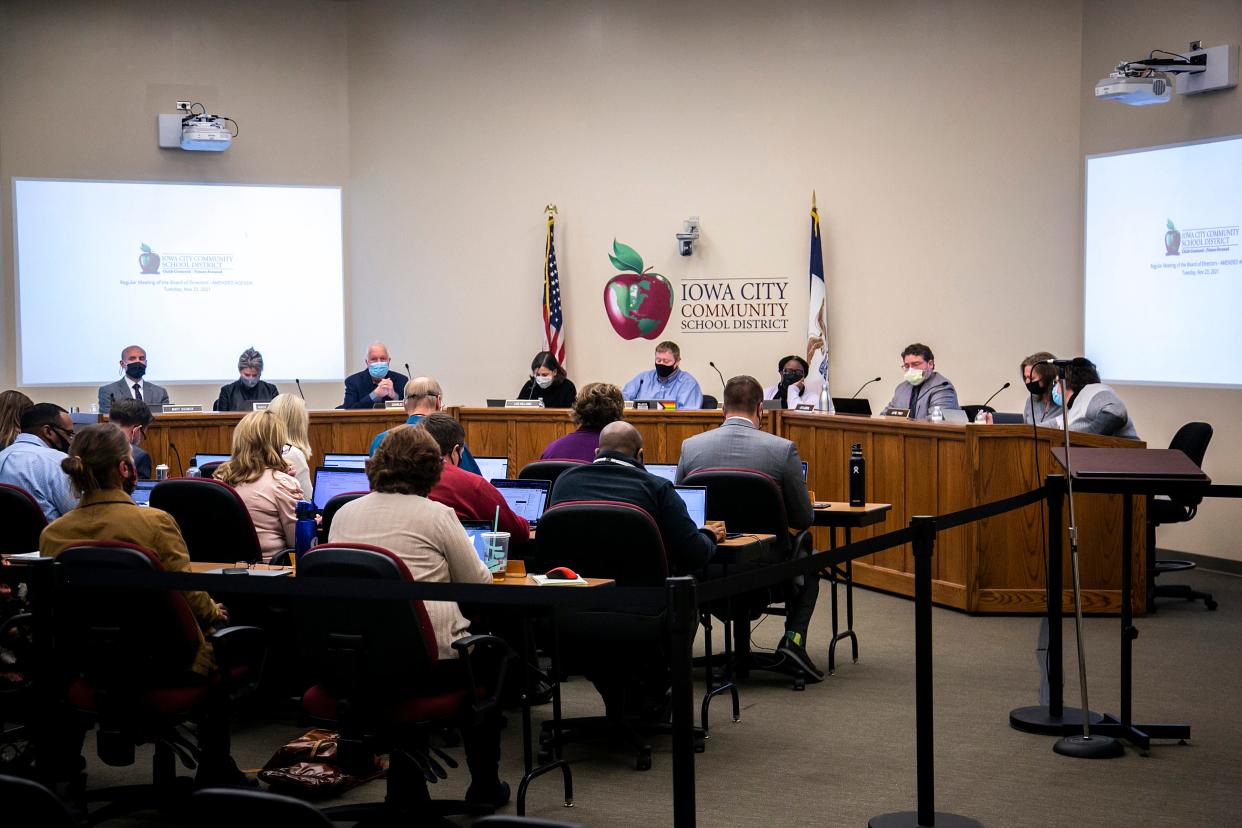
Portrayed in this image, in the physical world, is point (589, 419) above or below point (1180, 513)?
above

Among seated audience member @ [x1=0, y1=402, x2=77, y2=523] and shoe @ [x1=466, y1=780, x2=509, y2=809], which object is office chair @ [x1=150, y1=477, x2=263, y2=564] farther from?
shoe @ [x1=466, y1=780, x2=509, y2=809]

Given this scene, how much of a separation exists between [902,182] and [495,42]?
393 cm

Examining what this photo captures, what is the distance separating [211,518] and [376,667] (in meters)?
1.97

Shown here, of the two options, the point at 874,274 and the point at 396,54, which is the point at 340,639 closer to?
the point at 874,274

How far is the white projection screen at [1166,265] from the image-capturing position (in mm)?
9133

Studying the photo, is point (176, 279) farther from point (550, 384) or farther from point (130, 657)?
point (130, 657)

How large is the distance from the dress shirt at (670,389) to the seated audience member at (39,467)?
5323mm

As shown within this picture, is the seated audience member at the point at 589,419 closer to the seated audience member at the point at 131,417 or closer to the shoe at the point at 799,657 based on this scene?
the shoe at the point at 799,657

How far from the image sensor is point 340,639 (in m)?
3.61

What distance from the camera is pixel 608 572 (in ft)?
15.5

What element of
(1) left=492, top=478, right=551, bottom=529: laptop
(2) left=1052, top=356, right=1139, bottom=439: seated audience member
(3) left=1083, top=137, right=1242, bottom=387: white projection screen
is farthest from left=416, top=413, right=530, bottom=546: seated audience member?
Result: (3) left=1083, top=137, right=1242, bottom=387: white projection screen

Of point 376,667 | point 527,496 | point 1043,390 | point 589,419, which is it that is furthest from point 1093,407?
point 376,667

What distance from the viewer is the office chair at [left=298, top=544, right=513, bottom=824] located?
3607 mm

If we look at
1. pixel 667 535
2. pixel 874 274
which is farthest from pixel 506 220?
pixel 667 535
